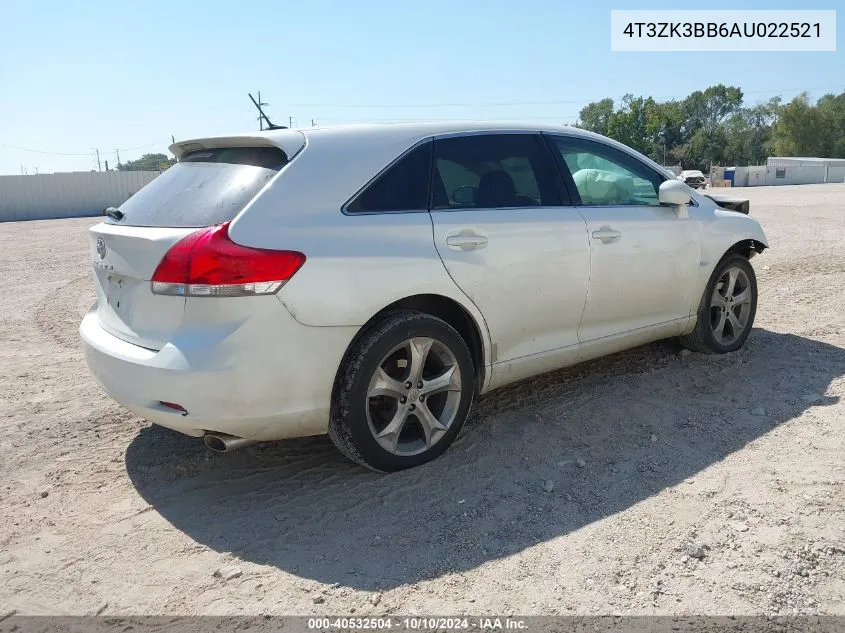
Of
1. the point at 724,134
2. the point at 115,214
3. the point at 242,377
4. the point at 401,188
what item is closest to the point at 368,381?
the point at 242,377

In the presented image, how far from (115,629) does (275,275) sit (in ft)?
4.71

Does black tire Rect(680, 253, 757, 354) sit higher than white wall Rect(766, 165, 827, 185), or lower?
lower

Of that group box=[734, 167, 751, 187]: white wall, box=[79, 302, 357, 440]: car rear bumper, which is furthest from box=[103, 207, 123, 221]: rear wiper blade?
box=[734, 167, 751, 187]: white wall

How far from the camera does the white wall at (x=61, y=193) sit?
3525 centimetres

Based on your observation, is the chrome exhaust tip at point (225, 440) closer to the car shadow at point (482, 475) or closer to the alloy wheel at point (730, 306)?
the car shadow at point (482, 475)

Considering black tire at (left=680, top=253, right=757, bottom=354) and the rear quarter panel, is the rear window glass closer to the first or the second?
the rear quarter panel

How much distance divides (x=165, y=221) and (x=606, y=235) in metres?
2.47

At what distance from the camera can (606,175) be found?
4527mm

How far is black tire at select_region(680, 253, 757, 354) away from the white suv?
766 millimetres

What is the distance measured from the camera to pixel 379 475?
3547mm

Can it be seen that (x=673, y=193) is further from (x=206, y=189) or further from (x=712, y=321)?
(x=206, y=189)

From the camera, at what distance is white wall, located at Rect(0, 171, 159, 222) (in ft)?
116

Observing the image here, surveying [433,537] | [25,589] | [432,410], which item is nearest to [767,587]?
[433,537]

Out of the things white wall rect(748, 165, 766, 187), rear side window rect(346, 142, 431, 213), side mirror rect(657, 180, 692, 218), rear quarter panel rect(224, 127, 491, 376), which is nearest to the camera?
rear quarter panel rect(224, 127, 491, 376)
